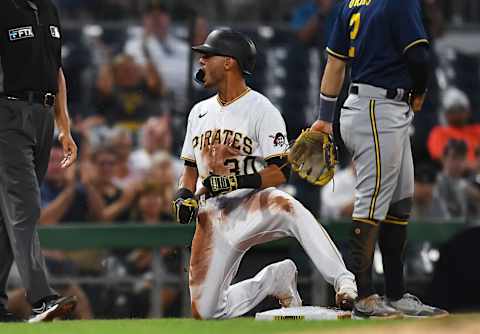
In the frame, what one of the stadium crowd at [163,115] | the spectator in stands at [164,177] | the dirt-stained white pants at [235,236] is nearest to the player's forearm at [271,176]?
the dirt-stained white pants at [235,236]

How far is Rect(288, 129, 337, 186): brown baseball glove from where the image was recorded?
6.52 m

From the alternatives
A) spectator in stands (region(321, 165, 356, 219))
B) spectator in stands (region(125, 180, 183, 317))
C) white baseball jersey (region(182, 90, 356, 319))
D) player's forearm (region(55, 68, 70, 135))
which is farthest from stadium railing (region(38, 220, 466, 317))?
white baseball jersey (region(182, 90, 356, 319))

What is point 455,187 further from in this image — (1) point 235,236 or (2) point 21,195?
(2) point 21,195

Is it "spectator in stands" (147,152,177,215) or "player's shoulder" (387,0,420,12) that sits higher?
"player's shoulder" (387,0,420,12)

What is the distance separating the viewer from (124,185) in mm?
10008

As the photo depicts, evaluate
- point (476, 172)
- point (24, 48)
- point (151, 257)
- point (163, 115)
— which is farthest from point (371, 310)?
point (163, 115)

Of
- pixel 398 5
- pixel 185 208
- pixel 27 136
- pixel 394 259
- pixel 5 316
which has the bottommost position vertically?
pixel 5 316

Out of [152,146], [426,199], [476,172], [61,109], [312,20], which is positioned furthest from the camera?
[312,20]

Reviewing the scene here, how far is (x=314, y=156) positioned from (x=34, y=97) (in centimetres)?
145

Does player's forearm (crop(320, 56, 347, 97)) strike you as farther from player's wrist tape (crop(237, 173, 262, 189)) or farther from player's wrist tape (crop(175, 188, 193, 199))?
player's wrist tape (crop(175, 188, 193, 199))

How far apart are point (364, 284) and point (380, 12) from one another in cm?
133

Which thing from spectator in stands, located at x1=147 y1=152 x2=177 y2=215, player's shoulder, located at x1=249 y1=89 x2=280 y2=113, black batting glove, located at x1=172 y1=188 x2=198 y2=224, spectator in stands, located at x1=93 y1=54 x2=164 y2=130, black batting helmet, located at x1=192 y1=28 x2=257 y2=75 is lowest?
spectator in stands, located at x1=147 y1=152 x2=177 y2=215

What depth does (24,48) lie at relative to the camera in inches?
258

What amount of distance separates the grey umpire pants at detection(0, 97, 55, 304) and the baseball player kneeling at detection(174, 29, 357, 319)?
75 centimetres
